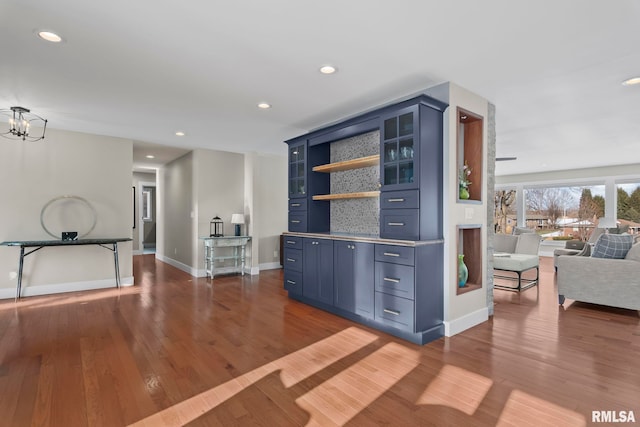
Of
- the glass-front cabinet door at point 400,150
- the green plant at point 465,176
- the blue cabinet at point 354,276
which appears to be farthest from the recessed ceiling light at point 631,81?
the blue cabinet at point 354,276

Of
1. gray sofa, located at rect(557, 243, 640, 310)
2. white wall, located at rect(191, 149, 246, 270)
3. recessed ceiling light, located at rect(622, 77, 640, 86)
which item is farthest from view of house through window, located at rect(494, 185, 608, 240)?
white wall, located at rect(191, 149, 246, 270)

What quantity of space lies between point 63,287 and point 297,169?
12.7ft

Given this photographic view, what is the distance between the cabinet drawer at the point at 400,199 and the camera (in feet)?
10.1

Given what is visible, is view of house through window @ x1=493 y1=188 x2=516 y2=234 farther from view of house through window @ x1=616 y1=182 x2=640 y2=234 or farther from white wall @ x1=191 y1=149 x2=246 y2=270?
white wall @ x1=191 y1=149 x2=246 y2=270

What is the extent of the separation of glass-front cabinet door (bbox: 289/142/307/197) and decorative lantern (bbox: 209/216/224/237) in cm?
220

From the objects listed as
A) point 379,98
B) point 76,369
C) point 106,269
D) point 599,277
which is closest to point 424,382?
point 76,369

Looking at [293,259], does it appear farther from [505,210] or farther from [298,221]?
[505,210]

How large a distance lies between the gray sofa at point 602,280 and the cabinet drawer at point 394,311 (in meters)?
2.57

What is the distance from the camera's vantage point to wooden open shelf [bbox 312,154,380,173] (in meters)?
3.68

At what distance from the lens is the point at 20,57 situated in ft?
8.78

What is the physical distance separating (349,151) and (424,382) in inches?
115

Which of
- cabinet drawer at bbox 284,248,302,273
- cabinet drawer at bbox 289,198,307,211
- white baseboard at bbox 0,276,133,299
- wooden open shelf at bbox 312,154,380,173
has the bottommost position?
white baseboard at bbox 0,276,133,299

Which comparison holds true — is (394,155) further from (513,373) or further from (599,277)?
(599,277)

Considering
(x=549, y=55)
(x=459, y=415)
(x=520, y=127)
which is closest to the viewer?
(x=459, y=415)
